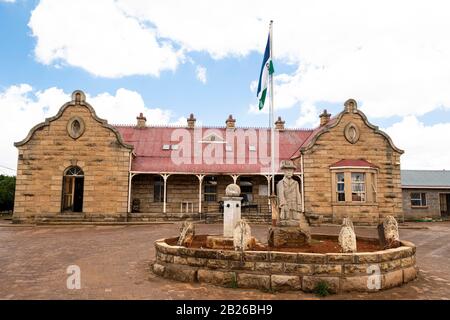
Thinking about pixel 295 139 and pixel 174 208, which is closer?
pixel 174 208

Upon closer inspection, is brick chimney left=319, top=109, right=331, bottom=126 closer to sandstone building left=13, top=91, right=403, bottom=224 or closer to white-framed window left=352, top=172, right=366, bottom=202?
sandstone building left=13, top=91, right=403, bottom=224

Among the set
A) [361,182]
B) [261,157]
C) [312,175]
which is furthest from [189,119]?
[361,182]

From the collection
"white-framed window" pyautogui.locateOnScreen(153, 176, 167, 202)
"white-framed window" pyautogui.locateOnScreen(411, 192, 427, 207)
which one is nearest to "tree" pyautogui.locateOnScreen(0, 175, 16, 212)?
"white-framed window" pyautogui.locateOnScreen(153, 176, 167, 202)

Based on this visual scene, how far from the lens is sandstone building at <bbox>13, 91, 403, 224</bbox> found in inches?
768

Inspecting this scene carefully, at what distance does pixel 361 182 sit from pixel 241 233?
1507 cm

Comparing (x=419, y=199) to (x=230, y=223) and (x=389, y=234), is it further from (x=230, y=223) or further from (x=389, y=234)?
(x=230, y=223)

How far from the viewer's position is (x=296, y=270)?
6.39m

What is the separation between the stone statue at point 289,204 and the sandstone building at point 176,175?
11.2 m

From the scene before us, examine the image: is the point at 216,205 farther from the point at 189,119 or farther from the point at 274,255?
the point at 274,255

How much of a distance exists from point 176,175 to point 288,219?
47.3ft

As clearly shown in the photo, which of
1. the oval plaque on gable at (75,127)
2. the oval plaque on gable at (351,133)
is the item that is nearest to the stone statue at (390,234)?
the oval plaque on gable at (351,133)

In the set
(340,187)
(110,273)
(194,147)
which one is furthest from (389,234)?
(194,147)

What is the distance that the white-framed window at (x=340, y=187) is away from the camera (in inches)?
785
